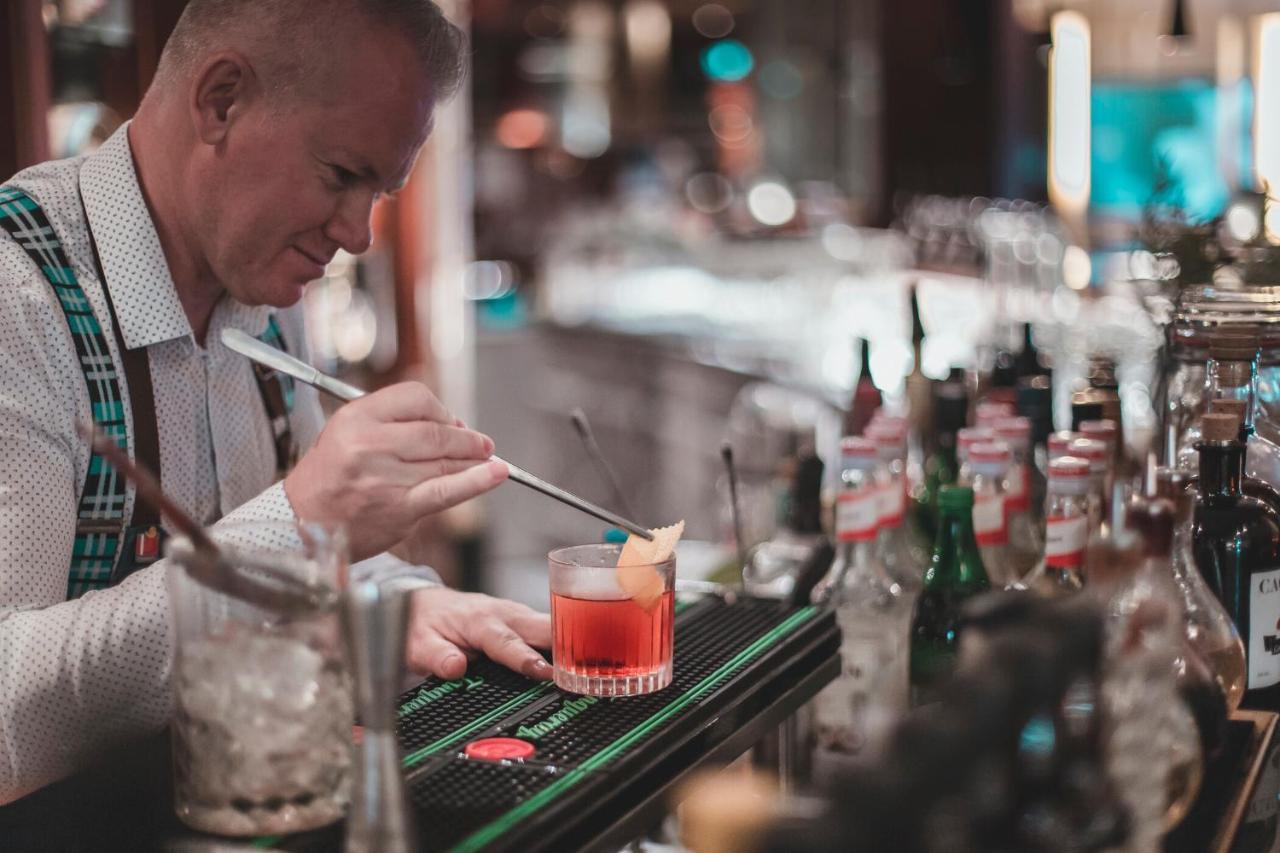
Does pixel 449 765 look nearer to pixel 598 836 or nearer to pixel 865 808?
pixel 598 836

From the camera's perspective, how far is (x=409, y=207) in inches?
235

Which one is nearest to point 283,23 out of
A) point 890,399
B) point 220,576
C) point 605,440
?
point 220,576

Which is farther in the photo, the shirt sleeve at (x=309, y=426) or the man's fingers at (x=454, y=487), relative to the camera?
the shirt sleeve at (x=309, y=426)

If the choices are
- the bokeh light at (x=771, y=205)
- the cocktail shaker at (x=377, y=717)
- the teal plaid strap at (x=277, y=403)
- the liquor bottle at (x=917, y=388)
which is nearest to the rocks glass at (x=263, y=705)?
the cocktail shaker at (x=377, y=717)

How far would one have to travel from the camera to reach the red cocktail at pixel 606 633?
1359mm

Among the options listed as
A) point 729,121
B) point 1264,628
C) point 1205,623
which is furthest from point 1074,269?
point 729,121

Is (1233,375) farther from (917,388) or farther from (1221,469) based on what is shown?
(917,388)

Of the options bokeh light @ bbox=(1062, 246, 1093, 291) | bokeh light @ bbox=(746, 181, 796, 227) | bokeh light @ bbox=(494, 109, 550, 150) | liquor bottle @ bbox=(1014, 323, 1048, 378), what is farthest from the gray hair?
bokeh light @ bbox=(494, 109, 550, 150)

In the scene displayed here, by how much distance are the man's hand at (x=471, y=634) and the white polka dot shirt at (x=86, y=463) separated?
239 mm

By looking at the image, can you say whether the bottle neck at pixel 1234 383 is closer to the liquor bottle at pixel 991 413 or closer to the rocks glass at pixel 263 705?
the liquor bottle at pixel 991 413

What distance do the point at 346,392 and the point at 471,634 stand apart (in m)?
0.30

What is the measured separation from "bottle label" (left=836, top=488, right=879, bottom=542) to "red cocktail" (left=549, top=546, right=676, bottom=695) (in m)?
0.43

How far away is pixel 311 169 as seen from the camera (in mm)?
1658

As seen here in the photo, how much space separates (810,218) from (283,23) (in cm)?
749
